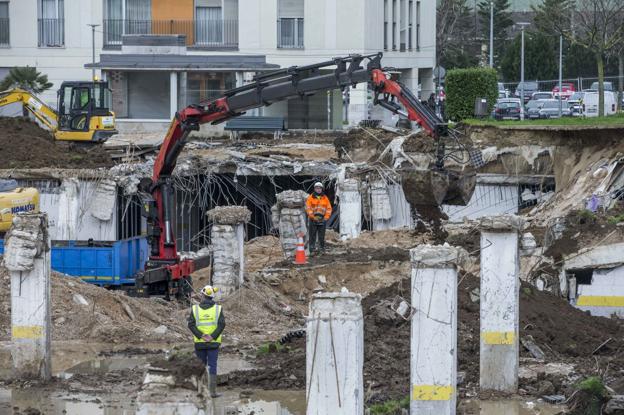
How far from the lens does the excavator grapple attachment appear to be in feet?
63.1

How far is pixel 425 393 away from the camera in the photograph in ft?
45.5

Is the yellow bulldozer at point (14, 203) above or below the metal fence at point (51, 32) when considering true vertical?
below

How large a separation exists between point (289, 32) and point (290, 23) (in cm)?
34

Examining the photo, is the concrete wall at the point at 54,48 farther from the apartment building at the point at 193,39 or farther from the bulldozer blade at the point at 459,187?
the bulldozer blade at the point at 459,187

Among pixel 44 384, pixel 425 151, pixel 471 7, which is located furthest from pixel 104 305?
pixel 471 7

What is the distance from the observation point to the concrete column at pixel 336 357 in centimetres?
1145

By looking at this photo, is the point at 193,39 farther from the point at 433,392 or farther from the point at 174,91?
the point at 433,392

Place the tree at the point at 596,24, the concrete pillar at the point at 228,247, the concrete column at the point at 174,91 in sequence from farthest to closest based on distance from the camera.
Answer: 1. the concrete column at the point at 174,91
2. the tree at the point at 596,24
3. the concrete pillar at the point at 228,247

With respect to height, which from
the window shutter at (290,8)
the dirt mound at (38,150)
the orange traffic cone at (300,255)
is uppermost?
the window shutter at (290,8)

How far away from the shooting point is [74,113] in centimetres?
3622

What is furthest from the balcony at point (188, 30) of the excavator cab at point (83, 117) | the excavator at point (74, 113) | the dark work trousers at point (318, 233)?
the dark work trousers at point (318, 233)

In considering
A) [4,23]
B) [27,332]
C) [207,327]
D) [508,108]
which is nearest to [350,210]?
[27,332]

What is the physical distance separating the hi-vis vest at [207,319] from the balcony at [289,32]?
117ft

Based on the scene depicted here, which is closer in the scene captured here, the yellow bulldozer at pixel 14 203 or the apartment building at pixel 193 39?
the yellow bulldozer at pixel 14 203
